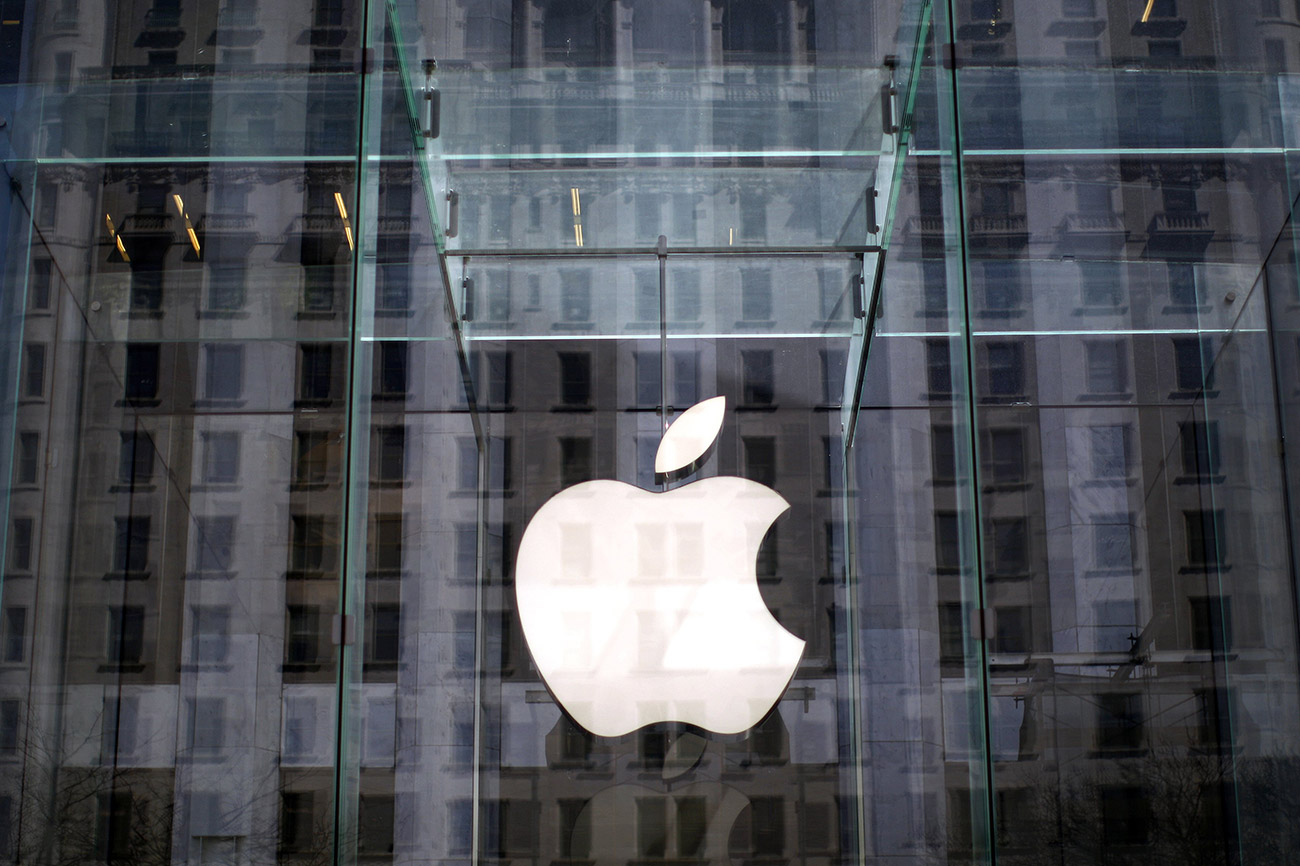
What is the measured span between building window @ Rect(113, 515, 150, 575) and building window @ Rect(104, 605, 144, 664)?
0.26ft

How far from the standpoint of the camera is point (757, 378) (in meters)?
2.65

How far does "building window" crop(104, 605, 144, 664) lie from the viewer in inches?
96.9

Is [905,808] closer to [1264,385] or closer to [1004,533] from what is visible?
[1004,533]

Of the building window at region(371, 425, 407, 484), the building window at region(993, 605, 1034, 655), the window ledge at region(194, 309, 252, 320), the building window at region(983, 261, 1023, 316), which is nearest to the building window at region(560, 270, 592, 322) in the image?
the building window at region(371, 425, 407, 484)

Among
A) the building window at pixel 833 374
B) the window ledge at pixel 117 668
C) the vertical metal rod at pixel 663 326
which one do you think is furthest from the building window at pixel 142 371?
the building window at pixel 833 374

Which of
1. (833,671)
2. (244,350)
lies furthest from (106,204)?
(833,671)

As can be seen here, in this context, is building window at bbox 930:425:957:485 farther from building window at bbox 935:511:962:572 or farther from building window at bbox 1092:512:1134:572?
building window at bbox 1092:512:1134:572

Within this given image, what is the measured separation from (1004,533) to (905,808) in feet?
1.87

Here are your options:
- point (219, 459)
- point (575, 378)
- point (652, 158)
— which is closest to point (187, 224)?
point (219, 459)

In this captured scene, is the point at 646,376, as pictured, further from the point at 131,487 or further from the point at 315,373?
the point at 131,487

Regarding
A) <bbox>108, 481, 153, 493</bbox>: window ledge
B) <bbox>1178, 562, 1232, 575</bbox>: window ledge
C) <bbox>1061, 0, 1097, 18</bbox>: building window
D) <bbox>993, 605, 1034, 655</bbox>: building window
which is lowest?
<bbox>993, 605, 1034, 655</bbox>: building window

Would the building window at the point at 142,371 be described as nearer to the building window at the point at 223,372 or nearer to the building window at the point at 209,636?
the building window at the point at 223,372

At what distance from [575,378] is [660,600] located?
0.50 metres

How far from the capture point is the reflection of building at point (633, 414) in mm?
2391
